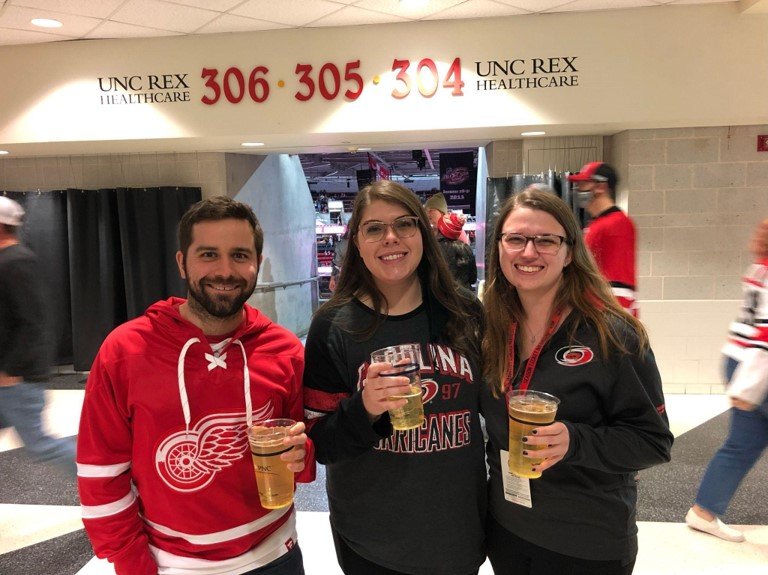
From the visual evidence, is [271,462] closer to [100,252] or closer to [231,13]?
[231,13]

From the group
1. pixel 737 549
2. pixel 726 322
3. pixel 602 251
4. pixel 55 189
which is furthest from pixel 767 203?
pixel 55 189

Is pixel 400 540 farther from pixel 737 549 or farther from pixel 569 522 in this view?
pixel 737 549

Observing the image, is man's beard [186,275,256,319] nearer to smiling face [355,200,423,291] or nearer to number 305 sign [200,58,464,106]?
smiling face [355,200,423,291]

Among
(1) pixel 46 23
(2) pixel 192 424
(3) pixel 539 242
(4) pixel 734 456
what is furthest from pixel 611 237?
(1) pixel 46 23

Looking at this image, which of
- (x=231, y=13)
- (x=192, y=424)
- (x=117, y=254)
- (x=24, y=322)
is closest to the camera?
(x=192, y=424)

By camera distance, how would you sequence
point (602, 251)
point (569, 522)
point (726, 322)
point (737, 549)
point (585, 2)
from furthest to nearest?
point (726, 322) < point (585, 2) < point (602, 251) < point (737, 549) < point (569, 522)

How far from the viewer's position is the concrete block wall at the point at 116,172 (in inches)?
212

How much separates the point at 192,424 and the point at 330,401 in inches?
14.0

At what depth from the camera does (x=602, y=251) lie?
316cm

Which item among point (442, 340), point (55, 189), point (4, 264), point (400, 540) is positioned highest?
point (55, 189)

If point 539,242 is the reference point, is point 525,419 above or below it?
below

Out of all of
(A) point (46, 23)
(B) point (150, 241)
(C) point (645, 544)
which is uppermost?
(A) point (46, 23)

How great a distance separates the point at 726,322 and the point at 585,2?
9.66 ft

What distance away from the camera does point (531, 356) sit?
1322 mm
